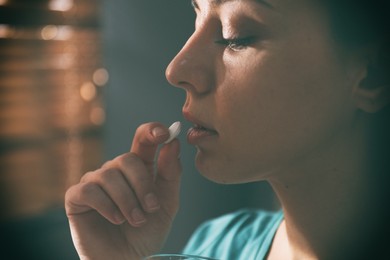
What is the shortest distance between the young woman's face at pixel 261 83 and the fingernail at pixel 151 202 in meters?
0.08

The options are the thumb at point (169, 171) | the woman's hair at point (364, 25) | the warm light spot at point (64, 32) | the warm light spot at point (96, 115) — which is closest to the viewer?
the woman's hair at point (364, 25)

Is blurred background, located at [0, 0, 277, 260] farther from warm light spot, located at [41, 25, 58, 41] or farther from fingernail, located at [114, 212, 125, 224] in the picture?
fingernail, located at [114, 212, 125, 224]

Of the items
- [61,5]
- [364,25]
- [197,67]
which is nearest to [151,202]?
[197,67]

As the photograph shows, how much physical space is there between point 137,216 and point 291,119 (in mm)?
192

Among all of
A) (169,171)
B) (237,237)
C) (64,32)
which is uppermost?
(64,32)

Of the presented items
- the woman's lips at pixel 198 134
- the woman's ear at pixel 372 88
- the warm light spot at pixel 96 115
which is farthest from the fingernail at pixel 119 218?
the warm light spot at pixel 96 115

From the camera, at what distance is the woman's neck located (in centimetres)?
56

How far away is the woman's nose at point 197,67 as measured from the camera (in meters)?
0.53

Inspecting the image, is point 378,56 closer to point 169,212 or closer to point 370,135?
point 370,135

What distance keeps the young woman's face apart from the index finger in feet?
0.17

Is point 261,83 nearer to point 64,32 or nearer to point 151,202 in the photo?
Result: point 151,202

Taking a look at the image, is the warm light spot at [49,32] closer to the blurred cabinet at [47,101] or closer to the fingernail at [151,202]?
the blurred cabinet at [47,101]

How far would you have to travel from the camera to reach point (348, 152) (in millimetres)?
562

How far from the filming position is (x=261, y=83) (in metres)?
0.52
